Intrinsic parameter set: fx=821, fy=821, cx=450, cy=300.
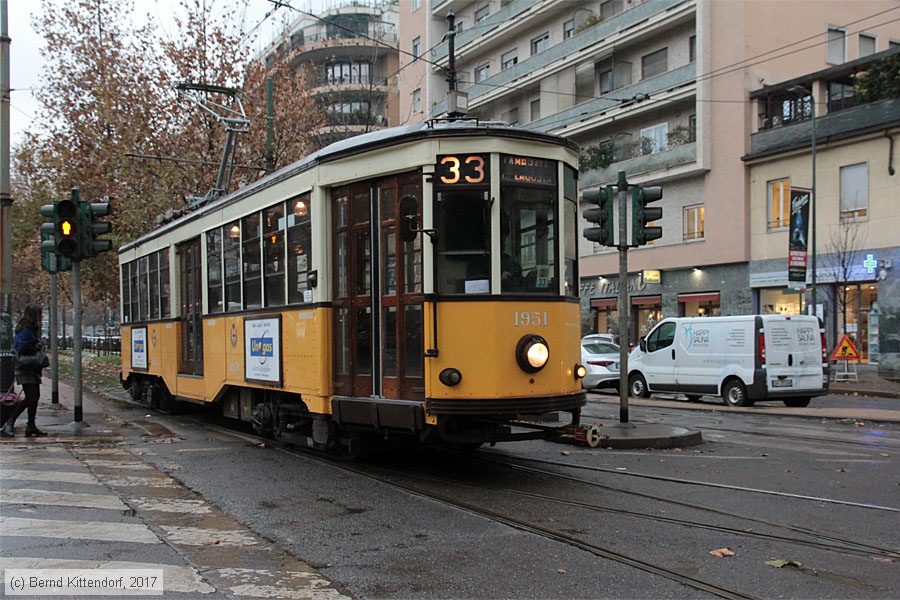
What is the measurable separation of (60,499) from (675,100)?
2862 centimetres

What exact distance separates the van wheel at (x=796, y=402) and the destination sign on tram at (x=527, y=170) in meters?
11.5

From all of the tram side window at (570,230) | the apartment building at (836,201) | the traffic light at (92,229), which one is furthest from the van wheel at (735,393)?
the traffic light at (92,229)

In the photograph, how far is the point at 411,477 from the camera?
835 cm

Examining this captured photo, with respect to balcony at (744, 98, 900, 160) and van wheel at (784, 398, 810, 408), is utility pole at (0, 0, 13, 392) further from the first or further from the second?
balcony at (744, 98, 900, 160)

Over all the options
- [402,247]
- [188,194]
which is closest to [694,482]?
[402,247]

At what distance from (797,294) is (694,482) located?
22424 millimetres

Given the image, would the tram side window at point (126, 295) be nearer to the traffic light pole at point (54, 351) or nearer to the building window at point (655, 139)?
the traffic light pole at point (54, 351)

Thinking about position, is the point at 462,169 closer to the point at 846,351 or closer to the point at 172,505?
the point at 172,505

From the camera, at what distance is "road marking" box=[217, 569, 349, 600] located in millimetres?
4746

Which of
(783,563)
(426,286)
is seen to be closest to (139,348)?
(426,286)

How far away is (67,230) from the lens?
12406 millimetres

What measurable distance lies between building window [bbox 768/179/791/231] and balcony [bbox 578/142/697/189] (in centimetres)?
338

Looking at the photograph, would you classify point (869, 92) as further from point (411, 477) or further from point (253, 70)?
point (411, 477)

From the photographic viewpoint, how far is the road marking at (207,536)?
5.95 metres
